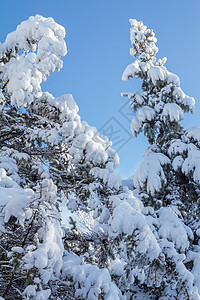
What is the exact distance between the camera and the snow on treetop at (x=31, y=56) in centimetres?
478

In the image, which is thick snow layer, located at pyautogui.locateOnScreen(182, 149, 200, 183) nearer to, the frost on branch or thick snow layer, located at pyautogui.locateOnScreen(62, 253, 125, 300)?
the frost on branch

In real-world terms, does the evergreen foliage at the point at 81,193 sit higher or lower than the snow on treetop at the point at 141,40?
lower

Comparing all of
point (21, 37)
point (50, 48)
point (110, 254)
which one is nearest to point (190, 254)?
point (110, 254)

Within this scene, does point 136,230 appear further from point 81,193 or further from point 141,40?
point 141,40

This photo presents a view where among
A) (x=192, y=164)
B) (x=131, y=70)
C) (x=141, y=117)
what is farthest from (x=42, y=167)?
(x=131, y=70)

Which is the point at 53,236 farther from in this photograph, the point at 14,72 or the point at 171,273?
the point at 14,72

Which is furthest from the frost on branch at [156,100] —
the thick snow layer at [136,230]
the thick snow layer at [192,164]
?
the thick snow layer at [136,230]

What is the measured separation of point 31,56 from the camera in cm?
532

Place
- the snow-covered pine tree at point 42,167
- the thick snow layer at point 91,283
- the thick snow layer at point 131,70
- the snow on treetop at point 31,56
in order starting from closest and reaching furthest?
the snow-covered pine tree at point 42,167 < the thick snow layer at point 91,283 < the snow on treetop at point 31,56 < the thick snow layer at point 131,70

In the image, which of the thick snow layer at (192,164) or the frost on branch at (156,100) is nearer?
the thick snow layer at (192,164)

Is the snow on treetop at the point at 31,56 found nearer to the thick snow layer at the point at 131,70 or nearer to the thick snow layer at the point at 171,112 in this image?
the thick snow layer at the point at 171,112

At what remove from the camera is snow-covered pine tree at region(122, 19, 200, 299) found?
526 centimetres

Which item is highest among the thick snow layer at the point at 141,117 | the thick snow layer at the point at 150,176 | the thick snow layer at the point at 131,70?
the thick snow layer at the point at 131,70

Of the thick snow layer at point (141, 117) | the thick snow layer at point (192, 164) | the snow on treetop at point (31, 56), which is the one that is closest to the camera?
the snow on treetop at point (31, 56)
